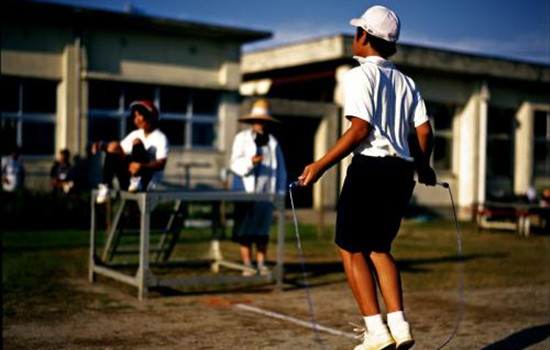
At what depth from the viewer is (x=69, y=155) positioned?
21.5m

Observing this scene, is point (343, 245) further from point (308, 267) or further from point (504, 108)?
point (504, 108)

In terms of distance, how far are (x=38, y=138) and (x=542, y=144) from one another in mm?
19050

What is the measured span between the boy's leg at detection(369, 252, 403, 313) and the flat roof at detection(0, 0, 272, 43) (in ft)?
58.0

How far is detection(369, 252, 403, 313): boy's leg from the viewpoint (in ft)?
16.6

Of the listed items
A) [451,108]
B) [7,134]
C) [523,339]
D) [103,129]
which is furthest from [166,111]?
[523,339]

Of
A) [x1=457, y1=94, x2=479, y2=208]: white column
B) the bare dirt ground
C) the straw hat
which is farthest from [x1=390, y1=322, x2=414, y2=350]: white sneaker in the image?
[x1=457, y1=94, x2=479, y2=208]: white column

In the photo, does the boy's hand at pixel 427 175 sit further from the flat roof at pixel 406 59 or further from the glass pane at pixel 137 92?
the flat roof at pixel 406 59

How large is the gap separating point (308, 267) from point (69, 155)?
11.3 metres

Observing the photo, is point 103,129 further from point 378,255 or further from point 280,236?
point 378,255

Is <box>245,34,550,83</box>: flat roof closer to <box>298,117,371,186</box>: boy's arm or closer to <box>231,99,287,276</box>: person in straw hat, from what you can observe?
<box>231,99,287,276</box>: person in straw hat

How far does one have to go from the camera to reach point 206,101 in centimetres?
2508

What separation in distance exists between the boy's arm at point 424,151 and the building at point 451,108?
61.5 ft

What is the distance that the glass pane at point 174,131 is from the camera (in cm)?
2403

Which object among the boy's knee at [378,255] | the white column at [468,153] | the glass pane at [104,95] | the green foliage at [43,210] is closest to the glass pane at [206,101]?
the glass pane at [104,95]
